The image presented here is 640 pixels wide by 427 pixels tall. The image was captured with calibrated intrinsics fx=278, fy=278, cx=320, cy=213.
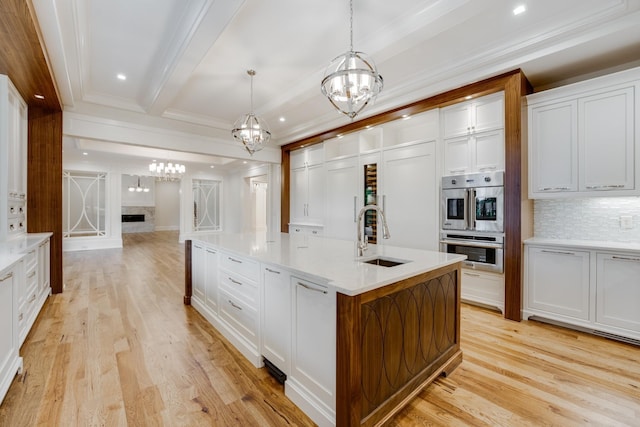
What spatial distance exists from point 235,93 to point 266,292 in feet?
10.8

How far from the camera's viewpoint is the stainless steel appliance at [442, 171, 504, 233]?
313cm

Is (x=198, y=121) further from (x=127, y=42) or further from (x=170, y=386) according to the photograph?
(x=170, y=386)

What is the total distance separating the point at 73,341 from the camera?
248 cm

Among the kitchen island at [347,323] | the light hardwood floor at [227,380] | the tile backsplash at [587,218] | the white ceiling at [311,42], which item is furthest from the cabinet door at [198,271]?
the tile backsplash at [587,218]

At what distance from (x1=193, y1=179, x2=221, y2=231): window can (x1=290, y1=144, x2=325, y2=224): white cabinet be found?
202 inches

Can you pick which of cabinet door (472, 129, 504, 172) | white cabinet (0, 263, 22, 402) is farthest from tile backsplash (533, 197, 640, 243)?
white cabinet (0, 263, 22, 402)

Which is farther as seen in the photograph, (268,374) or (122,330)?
(122,330)

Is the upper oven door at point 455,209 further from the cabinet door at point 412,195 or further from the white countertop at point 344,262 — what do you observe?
the white countertop at point 344,262

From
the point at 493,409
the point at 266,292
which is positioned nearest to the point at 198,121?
the point at 266,292

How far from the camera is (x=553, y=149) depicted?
2.91 metres

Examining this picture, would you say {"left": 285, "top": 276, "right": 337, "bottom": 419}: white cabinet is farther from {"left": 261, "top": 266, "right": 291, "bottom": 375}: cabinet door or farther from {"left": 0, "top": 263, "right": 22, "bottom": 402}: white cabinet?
{"left": 0, "top": 263, "right": 22, "bottom": 402}: white cabinet

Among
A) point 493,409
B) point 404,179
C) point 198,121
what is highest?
point 198,121

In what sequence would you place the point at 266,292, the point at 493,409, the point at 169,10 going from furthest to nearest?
1. the point at 169,10
2. the point at 266,292
3. the point at 493,409

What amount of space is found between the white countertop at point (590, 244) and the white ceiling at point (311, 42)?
1804 mm
